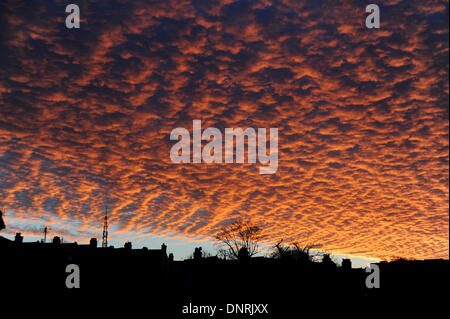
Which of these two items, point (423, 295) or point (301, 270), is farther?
point (301, 270)

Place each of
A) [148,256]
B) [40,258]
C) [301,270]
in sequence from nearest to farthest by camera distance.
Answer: [301,270], [40,258], [148,256]

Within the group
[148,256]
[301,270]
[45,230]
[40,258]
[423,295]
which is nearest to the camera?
[423,295]

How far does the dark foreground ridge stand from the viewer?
107 ft

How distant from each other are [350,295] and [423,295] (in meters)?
5.51

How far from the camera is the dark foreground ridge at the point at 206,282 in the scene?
32.7 metres

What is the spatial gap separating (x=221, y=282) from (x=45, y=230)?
5171 centimetres

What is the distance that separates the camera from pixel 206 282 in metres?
42.8
